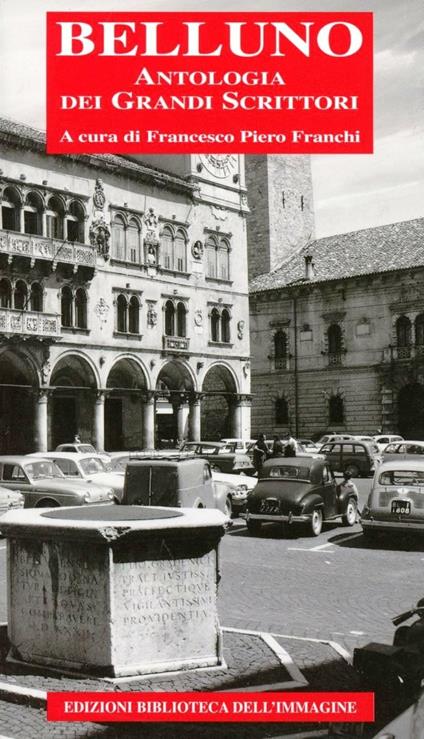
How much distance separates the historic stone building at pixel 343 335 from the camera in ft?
144

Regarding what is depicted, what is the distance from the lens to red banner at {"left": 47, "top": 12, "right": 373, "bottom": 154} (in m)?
6.32

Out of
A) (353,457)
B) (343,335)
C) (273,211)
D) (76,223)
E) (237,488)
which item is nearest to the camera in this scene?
(237,488)

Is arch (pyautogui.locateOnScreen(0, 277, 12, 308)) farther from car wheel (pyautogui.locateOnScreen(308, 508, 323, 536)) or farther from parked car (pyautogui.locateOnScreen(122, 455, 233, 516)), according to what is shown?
car wheel (pyautogui.locateOnScreen(308, 508, 323, 536))

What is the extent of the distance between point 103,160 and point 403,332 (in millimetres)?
19896

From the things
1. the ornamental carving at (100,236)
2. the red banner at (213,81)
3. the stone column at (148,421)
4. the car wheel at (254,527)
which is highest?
the ornamental carving at (100,236)

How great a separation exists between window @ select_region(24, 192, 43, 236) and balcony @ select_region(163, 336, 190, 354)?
299 inches

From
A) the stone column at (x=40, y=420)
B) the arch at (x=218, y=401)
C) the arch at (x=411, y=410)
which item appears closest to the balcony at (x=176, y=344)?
the arch at (x=218, y=401)

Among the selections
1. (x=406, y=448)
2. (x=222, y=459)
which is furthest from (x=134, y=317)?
(x=406, y=448)

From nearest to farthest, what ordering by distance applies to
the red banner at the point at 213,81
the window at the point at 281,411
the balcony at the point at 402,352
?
the red banner at the point at 213,81, the balcony at the point at 402,352, the window at the point at 281,411

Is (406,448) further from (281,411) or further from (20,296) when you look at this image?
(281,411)

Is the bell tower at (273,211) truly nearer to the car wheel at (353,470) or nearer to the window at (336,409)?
the window at (336,409)

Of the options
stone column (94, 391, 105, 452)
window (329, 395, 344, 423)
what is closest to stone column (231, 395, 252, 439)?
stone column (94, 391, 105, 452)

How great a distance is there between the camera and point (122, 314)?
33.7 m

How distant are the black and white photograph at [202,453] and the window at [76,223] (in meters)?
0.06
